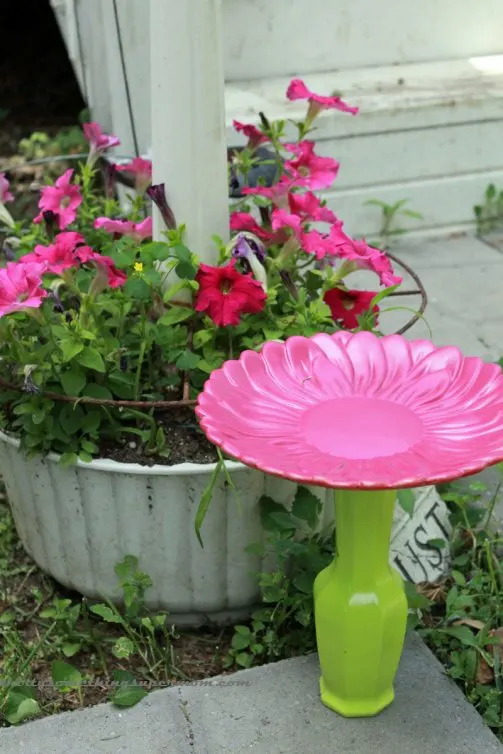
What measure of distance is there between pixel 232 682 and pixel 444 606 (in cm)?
53

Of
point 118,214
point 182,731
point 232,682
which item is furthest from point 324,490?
point 118,214

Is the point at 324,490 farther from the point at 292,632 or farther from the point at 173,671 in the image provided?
the point at 173,671

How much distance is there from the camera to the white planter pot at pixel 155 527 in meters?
1.81

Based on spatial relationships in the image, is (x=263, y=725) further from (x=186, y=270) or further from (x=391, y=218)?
(x=391, y=218)

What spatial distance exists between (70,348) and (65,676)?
0.64m

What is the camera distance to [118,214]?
2.44 metres

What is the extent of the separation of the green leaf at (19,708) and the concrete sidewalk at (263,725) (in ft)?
0.13

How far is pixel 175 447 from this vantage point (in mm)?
1856

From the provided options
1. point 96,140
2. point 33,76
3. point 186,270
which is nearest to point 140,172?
point 96,140

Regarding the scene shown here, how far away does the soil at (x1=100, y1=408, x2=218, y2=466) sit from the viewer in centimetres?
182

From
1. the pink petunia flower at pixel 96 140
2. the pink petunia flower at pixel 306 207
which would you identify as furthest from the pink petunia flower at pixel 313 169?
the pink petunia flower at pixel 96 140

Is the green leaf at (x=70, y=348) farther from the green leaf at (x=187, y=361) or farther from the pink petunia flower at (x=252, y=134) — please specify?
the pink petunia flower at (x=252, y=134)

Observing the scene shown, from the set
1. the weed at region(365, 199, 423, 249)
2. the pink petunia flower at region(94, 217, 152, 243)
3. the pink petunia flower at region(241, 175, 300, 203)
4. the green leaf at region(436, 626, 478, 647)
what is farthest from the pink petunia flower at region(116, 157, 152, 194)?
the weed at region(365, 199, 423, 249)

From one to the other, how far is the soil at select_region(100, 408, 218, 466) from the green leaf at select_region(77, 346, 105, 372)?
196 millimetres
